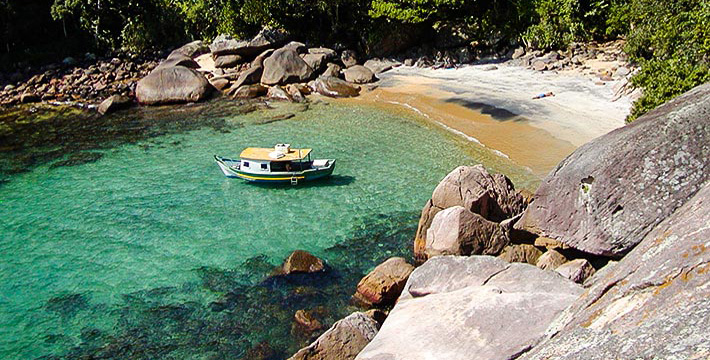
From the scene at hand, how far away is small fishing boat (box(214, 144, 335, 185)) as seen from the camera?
21.4 m

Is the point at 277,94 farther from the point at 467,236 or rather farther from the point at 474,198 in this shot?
the point at 467,236

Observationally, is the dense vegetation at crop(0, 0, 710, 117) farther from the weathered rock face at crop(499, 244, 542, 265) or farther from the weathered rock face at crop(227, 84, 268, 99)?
the weathered rock face at crop(499, 244, 542, 265)

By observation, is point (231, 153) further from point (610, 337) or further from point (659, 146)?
point (610, 337)

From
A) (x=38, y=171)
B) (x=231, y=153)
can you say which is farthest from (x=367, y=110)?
(x=38, y=171)

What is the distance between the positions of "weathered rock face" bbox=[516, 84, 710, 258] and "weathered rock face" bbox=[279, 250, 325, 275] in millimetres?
6500

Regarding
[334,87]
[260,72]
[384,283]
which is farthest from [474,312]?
[260,72]

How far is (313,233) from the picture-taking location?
18.2m

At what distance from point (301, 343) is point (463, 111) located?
18.4 metres

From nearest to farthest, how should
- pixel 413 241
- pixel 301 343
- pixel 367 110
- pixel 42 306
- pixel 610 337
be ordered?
1. pixel 610 337
2. pixel 301 343
3. pixel 42 306
4. pixel 413 241
5. pixel 367 110

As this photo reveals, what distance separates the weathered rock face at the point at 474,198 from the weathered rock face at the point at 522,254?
223 cm

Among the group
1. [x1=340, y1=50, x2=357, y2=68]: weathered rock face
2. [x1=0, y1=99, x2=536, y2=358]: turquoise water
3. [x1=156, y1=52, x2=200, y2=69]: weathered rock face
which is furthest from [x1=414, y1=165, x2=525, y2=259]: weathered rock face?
[x1=156, y1=52, x2=200, y2=69]: weathered rock face

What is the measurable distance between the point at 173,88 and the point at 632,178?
29.1 metres

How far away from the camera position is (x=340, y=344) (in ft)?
36.9

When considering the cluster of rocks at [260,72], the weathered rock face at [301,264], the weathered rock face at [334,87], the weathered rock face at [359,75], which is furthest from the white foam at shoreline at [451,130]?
the weathered rock face at [301,264]
